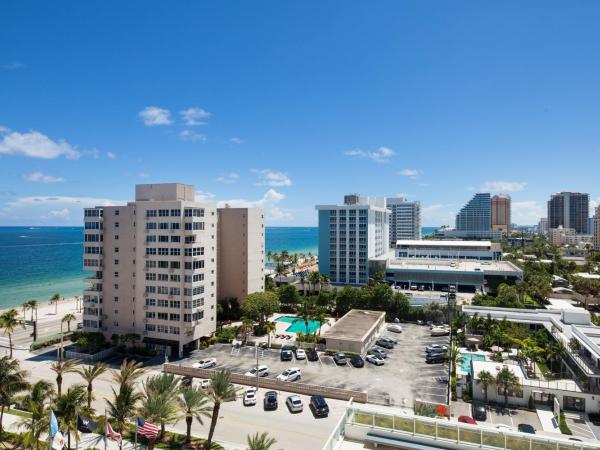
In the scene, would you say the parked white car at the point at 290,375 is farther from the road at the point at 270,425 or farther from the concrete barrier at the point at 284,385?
the road at the point at 270,425

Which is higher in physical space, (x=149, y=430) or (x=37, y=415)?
(x=37, y=415)

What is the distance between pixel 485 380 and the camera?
41688 millimetres

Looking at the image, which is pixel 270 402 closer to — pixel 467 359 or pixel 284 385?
pixel 284 385

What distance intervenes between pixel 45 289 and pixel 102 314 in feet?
263

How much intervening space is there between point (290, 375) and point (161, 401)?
22.1m

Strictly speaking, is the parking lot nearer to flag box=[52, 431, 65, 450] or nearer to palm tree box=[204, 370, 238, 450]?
palm tree box=[204, 370, 238, 450]

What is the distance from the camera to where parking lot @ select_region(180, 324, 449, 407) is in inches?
1720

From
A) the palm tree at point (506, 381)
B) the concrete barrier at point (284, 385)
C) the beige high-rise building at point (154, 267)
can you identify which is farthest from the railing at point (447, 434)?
the beige high-rise building at point (154, 267)

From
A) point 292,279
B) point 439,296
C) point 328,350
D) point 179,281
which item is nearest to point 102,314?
point 179,281

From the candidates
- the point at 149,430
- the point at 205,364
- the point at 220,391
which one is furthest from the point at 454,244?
the point at 149,430

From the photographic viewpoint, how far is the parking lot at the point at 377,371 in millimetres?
43688

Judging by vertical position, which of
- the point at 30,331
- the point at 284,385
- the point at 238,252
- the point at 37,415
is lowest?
the point at 30,331

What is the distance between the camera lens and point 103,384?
4584 centimetres

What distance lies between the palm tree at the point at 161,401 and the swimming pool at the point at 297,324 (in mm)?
40801
